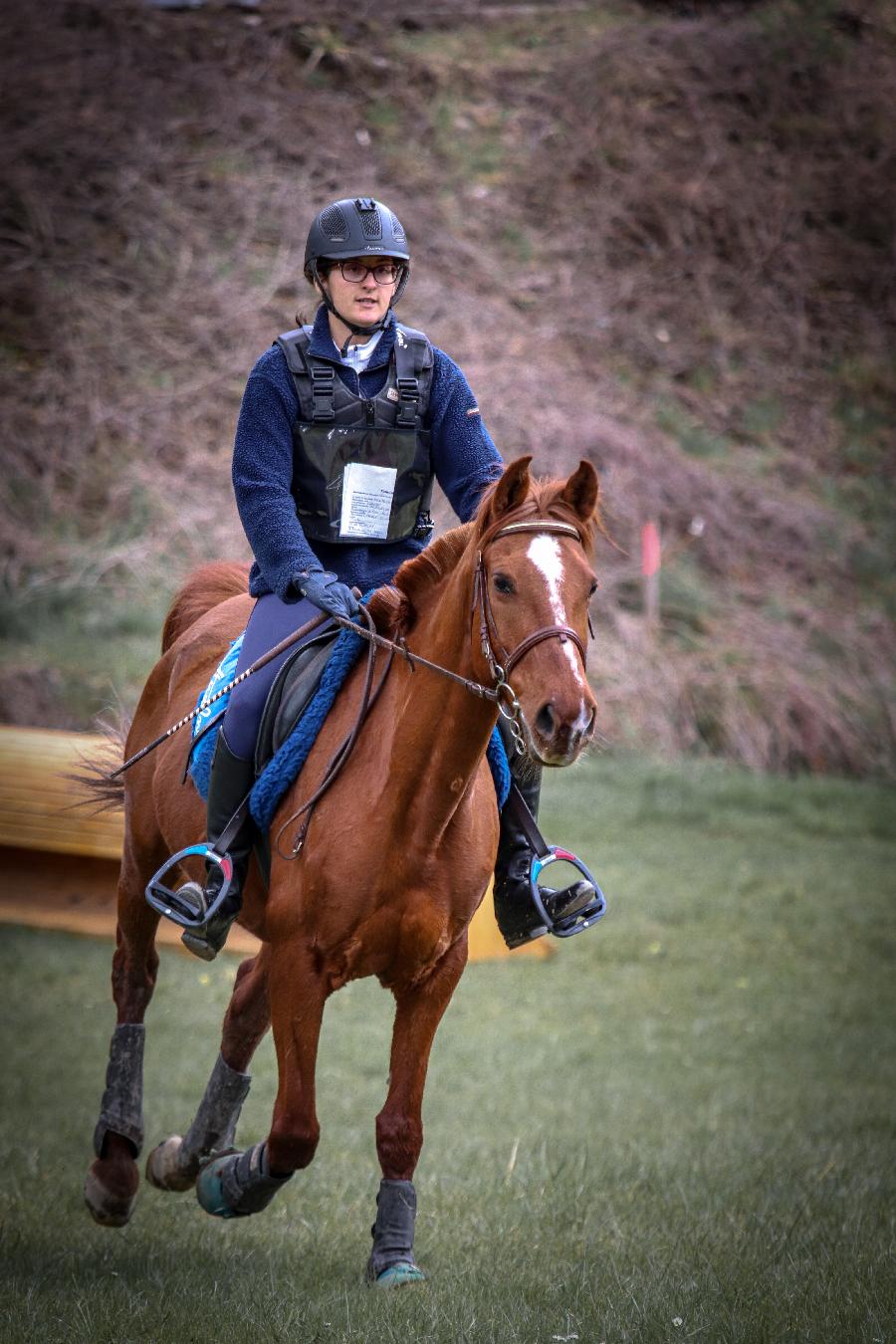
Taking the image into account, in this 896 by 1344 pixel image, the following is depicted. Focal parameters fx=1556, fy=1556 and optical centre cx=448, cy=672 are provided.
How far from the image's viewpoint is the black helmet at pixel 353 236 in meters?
5.40

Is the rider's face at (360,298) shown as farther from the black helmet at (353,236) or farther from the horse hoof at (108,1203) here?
the horse hoof at (108,1203)

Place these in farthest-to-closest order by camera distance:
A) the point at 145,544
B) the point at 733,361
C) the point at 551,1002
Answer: the point at 733,361 < the point at 145,544 < the point at 551,1002

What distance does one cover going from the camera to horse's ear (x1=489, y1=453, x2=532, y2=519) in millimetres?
4434

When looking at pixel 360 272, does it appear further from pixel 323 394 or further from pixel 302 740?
pixel 302 740

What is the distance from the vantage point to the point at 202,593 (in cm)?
719

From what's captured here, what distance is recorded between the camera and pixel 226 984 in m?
11.5

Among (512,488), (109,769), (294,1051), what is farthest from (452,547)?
(109,769)

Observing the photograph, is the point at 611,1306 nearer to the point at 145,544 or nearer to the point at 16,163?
the point at 145,544

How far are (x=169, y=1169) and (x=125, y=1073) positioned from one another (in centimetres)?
44

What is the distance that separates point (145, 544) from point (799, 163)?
1258cm

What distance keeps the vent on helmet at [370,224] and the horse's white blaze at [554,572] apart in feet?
5.32

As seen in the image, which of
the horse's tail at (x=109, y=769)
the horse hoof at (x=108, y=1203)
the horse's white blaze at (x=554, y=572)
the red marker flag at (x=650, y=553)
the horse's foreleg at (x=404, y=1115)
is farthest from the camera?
the red marker flag at (x=650, y=553)

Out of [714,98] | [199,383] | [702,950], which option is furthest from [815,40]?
[702,950]

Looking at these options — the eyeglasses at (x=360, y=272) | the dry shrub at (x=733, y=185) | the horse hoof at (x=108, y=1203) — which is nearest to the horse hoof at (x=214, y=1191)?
the horse hoof at (x=108, y=1203)
